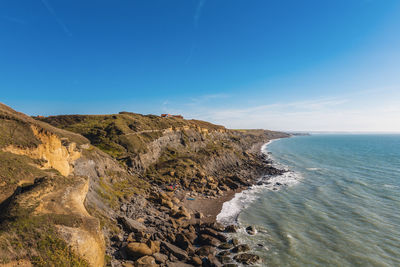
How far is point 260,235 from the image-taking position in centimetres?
2519

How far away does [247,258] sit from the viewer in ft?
66.1

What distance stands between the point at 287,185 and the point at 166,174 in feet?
106

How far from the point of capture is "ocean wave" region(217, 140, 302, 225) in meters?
31.0

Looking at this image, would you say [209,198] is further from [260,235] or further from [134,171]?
[134,171]

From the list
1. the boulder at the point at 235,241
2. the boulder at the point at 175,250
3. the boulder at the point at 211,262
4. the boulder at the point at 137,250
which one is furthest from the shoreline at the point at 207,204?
the boulder at the point at 137,250

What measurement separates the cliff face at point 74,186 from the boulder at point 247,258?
38.4 feet

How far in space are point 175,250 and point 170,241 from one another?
2118mm

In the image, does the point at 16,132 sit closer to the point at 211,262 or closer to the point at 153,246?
the point at 153,246

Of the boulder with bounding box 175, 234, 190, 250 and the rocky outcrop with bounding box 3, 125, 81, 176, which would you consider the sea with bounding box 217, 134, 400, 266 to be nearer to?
the boulder with bounding box 175, 234, 190, 250

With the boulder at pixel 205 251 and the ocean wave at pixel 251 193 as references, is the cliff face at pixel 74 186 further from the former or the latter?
the boulder at pixel 205 251

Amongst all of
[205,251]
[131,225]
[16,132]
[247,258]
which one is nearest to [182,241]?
[205,251]

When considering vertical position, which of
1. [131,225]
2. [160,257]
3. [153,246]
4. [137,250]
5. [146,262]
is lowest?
[160,257]

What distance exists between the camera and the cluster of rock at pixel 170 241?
17578mm

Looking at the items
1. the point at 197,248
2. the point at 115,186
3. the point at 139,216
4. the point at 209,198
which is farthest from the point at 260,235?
the point at 115,186
